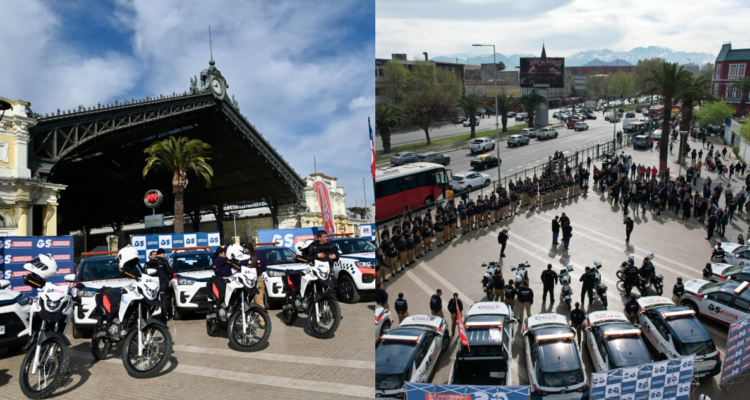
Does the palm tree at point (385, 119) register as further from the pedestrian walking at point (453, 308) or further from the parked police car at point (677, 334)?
the parked police car at point (677, 334)

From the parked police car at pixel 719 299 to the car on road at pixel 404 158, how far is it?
9.47m

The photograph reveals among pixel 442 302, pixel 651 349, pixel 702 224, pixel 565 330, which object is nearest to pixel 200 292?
pixel 442 302

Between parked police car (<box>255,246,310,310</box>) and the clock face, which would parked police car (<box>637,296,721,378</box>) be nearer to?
parked police car (<box>255,246,310,310</box>)

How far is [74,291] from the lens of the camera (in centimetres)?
637

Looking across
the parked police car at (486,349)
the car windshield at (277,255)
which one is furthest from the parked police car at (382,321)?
the car windshield at (277,255)

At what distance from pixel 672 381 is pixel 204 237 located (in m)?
9.73

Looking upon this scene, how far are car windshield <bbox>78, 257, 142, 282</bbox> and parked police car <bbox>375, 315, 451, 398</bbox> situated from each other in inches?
167

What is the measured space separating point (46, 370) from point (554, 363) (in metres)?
7.84

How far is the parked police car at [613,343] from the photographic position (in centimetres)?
917

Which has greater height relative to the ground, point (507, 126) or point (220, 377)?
point (507, 126)

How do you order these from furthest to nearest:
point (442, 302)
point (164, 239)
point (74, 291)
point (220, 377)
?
1. point (164, 239)
2. point (442, 302)
3. point (74, 291)
4. point (220, 377)

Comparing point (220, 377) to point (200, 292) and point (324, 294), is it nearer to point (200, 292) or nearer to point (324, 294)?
point (324, 294)

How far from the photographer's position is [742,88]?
3066 cm

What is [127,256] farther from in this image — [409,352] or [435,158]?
[435,158]
